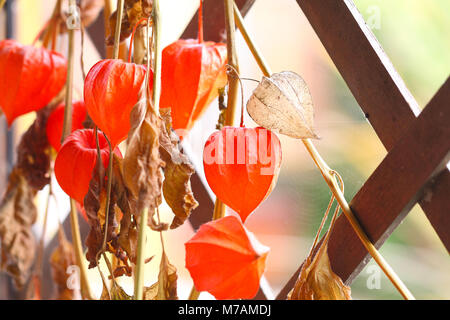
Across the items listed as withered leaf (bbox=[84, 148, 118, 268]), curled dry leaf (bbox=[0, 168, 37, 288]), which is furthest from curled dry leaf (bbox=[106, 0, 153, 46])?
curled dry leaf (bbox=[0, 168, 37, 288])

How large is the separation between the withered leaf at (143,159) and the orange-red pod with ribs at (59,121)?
0.21m

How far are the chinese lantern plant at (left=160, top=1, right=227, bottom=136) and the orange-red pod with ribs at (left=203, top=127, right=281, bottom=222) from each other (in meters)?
0.07

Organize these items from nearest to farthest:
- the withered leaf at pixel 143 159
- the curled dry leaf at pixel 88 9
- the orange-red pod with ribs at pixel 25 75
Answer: the withered leaf at pixel 143 159 → the orange-red pod with ribs at pixel 25 75 → the curled dry leaf at pixel 88 9

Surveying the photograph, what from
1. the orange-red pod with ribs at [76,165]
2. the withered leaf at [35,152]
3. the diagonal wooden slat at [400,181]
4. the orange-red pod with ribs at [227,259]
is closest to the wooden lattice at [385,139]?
the diagonal wooden slat at [400,181]

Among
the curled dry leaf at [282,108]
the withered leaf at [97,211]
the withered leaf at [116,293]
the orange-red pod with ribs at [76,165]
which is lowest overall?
the withered leaf at [116,293]

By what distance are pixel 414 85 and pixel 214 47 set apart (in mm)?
185

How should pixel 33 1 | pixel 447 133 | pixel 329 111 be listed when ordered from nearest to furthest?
pixel 447 133 < pixel 329 111 < pixel 33 1

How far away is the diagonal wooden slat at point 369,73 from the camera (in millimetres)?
420

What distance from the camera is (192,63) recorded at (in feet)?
1.49

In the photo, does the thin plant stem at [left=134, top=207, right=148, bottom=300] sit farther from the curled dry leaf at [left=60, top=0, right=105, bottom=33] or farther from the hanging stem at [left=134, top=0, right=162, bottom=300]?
the curled dry leaf at [left=60, top=0, right=105, bottom=33]

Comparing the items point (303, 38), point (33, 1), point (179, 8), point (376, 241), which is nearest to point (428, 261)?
point (376, 241)

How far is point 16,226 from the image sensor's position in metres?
0.61

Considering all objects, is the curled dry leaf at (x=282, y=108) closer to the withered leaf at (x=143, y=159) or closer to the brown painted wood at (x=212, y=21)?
the withered leaf at (x=143, y=159)
